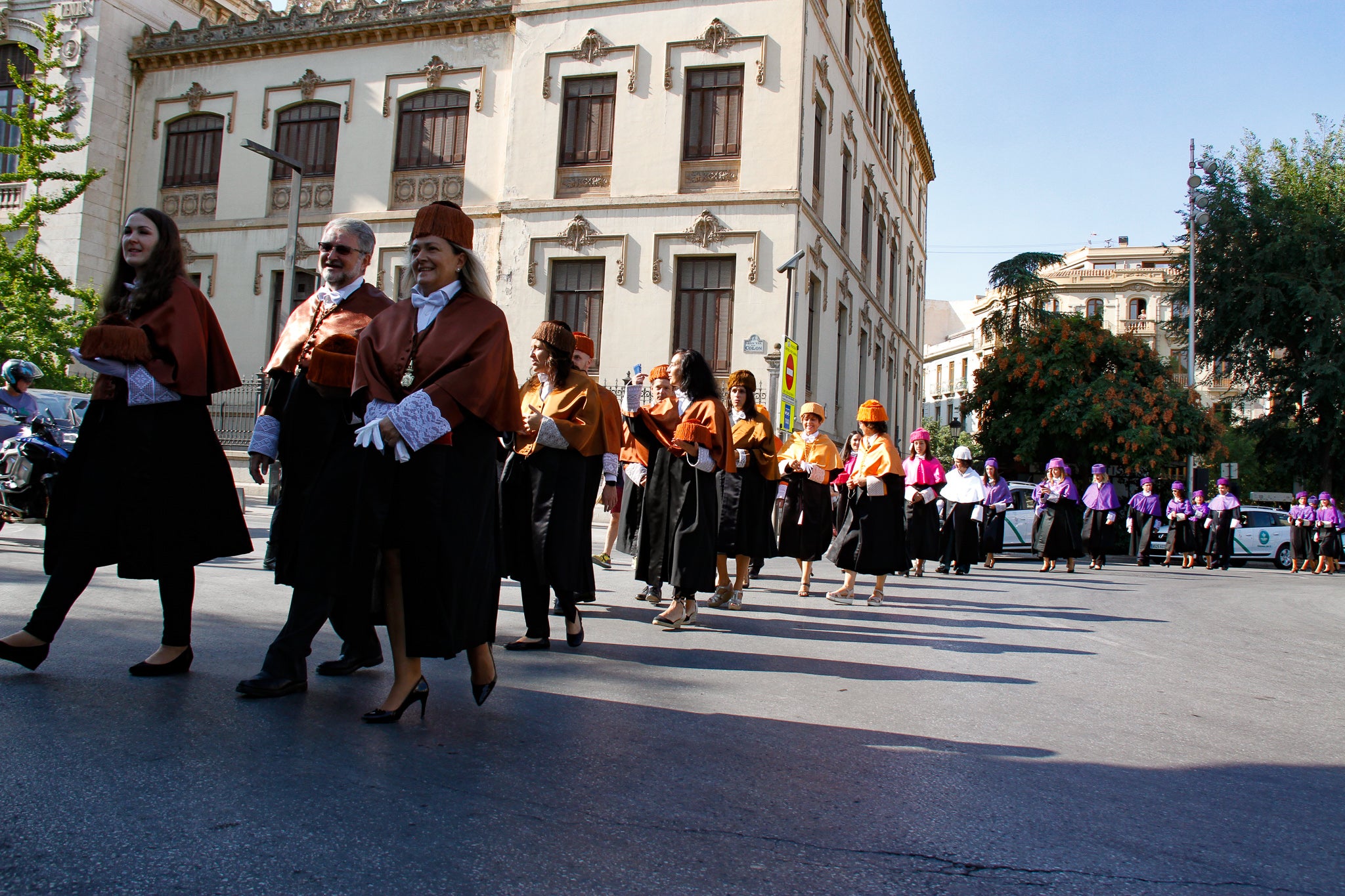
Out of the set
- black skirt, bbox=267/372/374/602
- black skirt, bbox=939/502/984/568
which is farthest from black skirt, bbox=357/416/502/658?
black skirt, bbox=939/502/984/568

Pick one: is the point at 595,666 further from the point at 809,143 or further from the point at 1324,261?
the point at 1324,261

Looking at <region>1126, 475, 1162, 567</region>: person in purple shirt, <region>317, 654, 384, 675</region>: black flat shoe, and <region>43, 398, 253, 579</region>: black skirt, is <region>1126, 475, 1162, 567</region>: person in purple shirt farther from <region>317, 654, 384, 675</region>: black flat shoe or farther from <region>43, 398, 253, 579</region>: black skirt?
<region>43, 398, 253, 579</region>: black skirt

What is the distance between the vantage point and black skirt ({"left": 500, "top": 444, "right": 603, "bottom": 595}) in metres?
6.11

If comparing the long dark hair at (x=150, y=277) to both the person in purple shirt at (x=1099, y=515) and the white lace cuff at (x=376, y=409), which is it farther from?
the person in purple shirt at (x=1099, y=515)

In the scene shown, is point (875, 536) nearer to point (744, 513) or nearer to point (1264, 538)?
point (744, 513)

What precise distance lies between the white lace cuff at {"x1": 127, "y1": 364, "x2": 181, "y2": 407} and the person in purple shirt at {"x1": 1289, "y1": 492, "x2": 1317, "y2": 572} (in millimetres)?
25971

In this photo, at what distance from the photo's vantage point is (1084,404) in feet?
102

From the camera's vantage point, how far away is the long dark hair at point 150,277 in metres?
4.59

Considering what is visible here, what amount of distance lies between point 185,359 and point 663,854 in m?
3.09

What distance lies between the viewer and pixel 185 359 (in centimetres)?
454

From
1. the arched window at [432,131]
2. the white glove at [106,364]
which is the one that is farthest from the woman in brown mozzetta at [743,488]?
the arched window at [432,131]

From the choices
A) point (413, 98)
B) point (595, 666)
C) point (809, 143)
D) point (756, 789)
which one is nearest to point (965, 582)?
point (595, 666)

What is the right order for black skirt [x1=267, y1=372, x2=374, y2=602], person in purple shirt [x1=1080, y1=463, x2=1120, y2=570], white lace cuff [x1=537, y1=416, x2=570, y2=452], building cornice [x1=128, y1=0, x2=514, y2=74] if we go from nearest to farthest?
1. black skirt [x1=267, y1=372, x2=374, y2=602]
2. white lace cuff [x1=537, y1=416, x2=570, y2=452]
3. person in purple shirt [x1=1080, y1=463, x2=1120, y2=570]
4. building cornice [x1=128, y1=0, x2=514, y2=74]

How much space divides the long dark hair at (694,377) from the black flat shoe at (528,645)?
254cm
